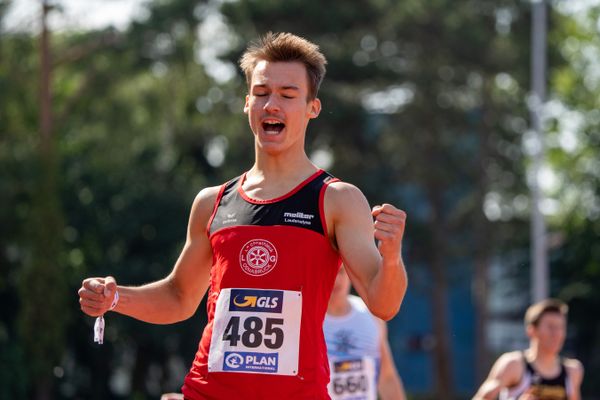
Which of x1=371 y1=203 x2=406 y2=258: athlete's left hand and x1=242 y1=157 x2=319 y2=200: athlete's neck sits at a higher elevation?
x1=242 y1=157 x2=319 y2=200: athlete's neck

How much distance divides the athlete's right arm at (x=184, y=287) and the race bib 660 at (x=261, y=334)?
460mm

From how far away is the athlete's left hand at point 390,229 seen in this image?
4.18 metres

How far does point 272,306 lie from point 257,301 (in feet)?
0.20

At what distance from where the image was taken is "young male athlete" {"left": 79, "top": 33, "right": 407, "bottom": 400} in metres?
4.52

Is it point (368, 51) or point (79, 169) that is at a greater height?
point (368, 51)

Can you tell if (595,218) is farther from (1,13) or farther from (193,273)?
(193,273)

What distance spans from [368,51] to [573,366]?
28.2m

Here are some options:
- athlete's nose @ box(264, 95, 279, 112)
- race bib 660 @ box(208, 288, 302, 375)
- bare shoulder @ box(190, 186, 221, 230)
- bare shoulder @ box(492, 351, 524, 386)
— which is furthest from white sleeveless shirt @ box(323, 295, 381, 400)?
athlete's nose @ box(264, 95, 279, 112)

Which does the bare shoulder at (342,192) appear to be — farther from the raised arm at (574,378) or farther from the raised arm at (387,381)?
the raised arm at (574,378)

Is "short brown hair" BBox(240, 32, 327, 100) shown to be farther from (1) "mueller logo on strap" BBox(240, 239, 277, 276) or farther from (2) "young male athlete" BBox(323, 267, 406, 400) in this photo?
(2) "young male athlete" BBox(323, 267, 406, 400)

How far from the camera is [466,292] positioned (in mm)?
57938

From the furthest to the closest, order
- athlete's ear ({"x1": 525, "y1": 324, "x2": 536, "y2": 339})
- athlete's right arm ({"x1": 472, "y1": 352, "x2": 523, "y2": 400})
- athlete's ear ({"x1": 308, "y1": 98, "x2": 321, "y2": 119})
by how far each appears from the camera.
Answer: athlete's ear ({"x1": 525, "y1": 324, "x2": 536, "y2": 339}) → athlete's right arm ({"x1": 472, "y1": 352, "x2": 523, "y2": 400}) → athlete's ear ({"x1": 308, "y1": 98, "x2": 321, "y2": 119})

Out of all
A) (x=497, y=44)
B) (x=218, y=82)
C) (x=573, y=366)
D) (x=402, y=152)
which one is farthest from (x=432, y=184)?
(x=573, y=366)

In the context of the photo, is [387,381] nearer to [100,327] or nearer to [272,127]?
[100,327]
